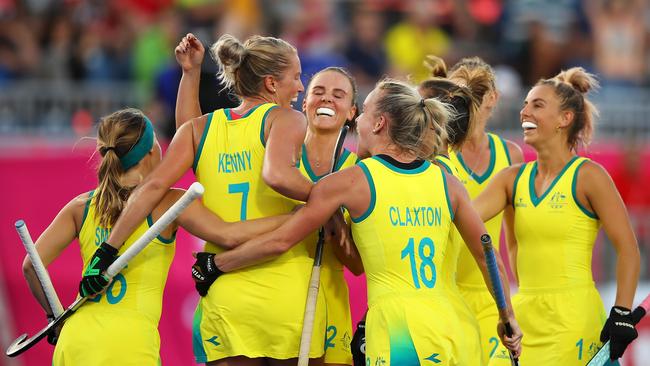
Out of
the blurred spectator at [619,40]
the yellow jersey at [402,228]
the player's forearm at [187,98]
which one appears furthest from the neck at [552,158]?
the blurred spectator at [619,40]

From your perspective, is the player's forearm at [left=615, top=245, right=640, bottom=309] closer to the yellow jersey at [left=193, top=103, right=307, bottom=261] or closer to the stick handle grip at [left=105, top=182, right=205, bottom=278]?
the yellow jersey at [left=193, top=103, right=307, bottom=261]

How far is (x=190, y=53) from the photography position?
6.08 meters

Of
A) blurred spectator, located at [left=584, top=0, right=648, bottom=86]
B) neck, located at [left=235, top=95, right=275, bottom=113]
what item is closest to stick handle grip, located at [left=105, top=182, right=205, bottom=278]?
neck, located at [left=235, top=95, right=275, bottom=113]

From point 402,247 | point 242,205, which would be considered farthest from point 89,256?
point 402,247

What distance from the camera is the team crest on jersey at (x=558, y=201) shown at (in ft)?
20.1

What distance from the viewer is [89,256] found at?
18.7 feet

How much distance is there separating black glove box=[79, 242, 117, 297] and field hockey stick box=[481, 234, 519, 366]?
5.80 ft

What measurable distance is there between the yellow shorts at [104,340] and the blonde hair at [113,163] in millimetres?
467

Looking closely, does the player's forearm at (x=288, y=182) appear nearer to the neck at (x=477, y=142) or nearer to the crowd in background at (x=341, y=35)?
the neck at (x=477, y=142)

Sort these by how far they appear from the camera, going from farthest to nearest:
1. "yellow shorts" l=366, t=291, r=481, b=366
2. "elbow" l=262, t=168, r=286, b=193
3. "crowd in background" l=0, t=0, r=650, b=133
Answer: "crowd in background" l=0, t=0, r=650, b=133
"elbow" l=262, t=168, r=286, b=193
"yellow shorts" l=366, t=291, r=481, b=366

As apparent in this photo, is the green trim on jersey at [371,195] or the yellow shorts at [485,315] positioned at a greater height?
the green trim on jersey at [371,195]

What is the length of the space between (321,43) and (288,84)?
21.3ft

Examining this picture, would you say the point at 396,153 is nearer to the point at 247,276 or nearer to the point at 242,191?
the point at 242,191

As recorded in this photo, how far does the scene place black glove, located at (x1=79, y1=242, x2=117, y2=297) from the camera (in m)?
5.44
